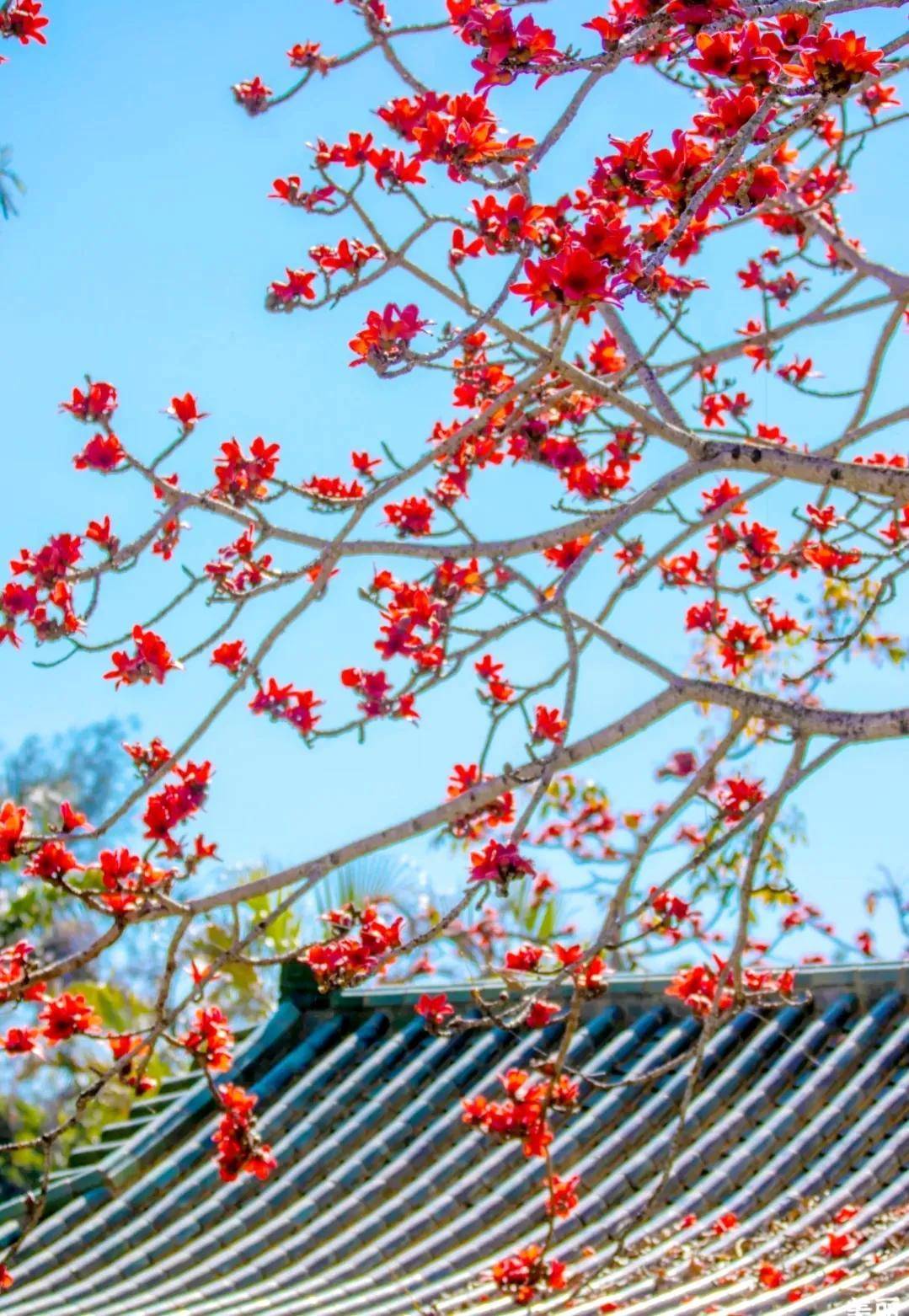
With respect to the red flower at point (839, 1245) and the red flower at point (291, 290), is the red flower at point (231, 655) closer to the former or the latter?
the red flower at point (291, 290)

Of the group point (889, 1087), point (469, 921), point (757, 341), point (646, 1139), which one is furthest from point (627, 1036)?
point (469, 921)

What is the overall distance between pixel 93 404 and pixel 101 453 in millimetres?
130

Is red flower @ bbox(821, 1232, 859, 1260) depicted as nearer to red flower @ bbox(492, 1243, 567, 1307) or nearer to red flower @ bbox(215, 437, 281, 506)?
red flower @ bbox(492, 1243, 567, 1307)

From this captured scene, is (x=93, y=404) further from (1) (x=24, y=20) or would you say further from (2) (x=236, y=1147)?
(2) (x=236, y=1147)

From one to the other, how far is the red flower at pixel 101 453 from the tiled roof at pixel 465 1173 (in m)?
2.57

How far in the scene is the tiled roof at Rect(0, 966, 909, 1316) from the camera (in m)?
5.27

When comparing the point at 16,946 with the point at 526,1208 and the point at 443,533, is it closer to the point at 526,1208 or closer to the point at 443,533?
the point at 443,533

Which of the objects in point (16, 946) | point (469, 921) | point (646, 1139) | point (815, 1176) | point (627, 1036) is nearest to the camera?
point (16, 946)

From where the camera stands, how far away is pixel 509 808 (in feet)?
12.8

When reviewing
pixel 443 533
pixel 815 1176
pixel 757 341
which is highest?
pixel 757 341

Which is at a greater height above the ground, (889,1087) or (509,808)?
(509,808)

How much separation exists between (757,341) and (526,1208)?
3083mm

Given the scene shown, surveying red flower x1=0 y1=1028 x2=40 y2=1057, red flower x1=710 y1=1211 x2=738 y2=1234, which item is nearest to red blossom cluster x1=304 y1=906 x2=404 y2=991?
red flower x1=0 y1=1028 x2=40 y2=1057

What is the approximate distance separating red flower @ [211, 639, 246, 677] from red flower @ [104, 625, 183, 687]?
257mm
